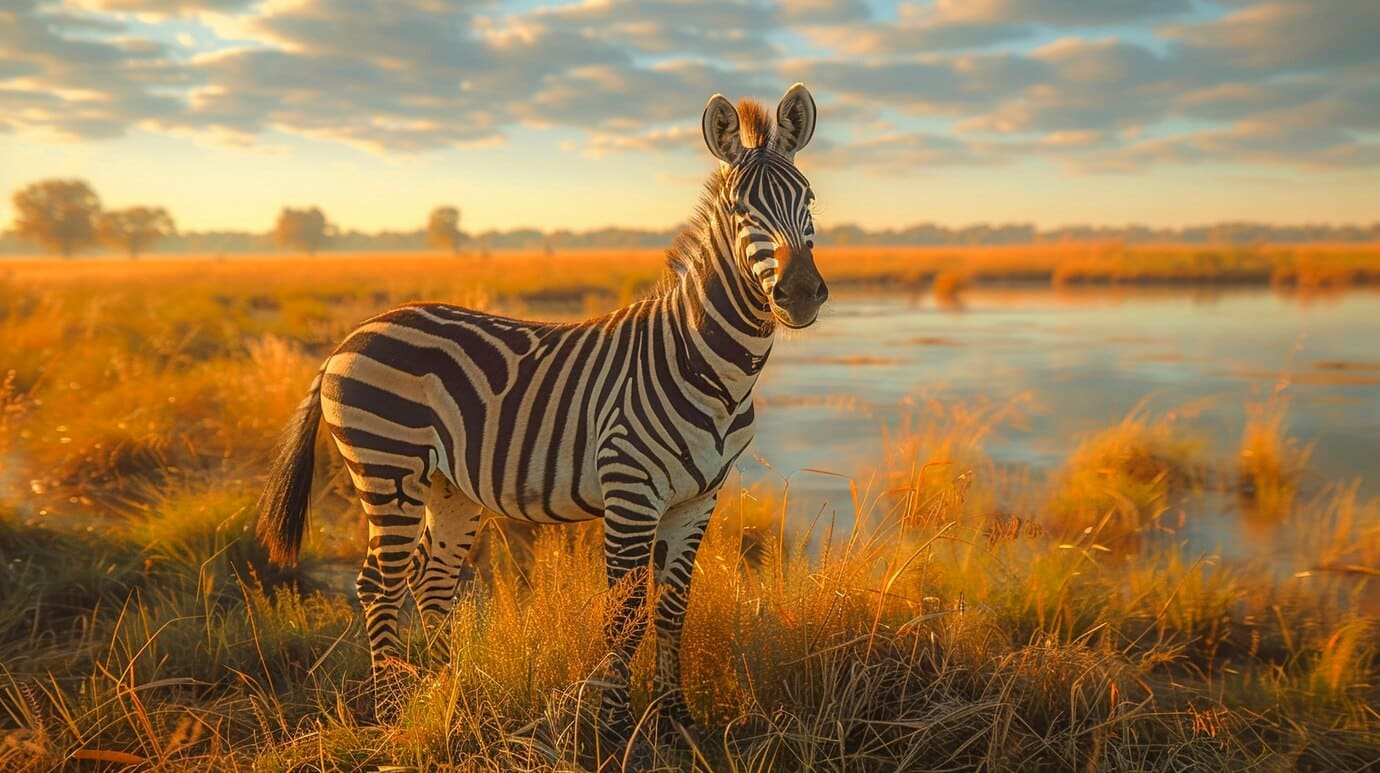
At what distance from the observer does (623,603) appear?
3424 mm

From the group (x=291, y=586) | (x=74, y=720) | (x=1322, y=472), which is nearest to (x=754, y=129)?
(x=74, y=720)

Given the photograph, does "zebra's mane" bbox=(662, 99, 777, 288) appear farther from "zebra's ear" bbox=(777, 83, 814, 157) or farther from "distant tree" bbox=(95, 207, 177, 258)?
"distant tree" bbox=(95, 207, 177, 258)

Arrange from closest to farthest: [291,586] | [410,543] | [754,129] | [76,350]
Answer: [754,129], [410,543], [291,586], [76,350]


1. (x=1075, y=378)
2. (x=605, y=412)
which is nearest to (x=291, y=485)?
(x=605, y=412)

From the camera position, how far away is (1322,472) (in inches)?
384

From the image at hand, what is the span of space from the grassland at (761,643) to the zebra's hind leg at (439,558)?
232 mm

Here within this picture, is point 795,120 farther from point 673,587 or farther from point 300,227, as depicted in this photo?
point 300,227

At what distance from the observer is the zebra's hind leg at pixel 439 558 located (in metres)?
4.31

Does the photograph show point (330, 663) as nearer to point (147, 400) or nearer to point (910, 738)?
point (910, 738)

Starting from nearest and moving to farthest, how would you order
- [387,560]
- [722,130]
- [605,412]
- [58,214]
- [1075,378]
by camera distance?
[722,130] < [605,412] < [387,560] < [1075,378] < [58,214]

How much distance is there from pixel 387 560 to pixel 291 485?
658 millimetres

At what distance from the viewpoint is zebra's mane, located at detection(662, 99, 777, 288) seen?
3.42m

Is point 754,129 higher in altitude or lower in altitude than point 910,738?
higher

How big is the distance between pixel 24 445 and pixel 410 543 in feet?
26.0
